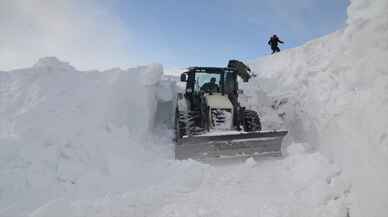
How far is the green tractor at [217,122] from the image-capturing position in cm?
759

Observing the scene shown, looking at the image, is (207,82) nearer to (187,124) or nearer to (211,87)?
(211,87)

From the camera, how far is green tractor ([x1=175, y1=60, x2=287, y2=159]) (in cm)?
759

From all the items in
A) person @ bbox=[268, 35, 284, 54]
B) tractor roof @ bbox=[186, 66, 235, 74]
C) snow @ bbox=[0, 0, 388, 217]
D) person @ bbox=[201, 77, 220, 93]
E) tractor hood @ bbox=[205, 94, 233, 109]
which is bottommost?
snow @ bbox=[0, 0, 388, 217]

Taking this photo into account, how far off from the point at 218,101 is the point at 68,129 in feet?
12.9

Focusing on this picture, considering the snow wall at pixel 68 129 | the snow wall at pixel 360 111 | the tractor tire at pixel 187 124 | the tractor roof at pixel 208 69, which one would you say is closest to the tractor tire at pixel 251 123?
the tractor tire at pixel 187 124

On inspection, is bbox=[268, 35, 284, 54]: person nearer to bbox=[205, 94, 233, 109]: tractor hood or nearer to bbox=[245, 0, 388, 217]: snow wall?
bbox=[245, 0, 388, 217]: snow wall

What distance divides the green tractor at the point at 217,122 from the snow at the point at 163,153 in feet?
1.43

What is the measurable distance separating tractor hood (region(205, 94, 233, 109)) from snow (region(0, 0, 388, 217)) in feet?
5.29

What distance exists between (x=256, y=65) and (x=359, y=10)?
1086 cm

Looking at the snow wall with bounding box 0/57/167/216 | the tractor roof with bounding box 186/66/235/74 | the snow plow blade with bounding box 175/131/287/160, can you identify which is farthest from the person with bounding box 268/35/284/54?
the snow plow blade with bounding box 175/131/287/160

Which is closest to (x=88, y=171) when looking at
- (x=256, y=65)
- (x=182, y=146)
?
(x=182, y=146)

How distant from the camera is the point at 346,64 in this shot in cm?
595

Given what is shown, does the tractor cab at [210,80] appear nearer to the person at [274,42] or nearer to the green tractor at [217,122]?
the green tractor at [217,122]

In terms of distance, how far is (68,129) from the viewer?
22.1 feet
